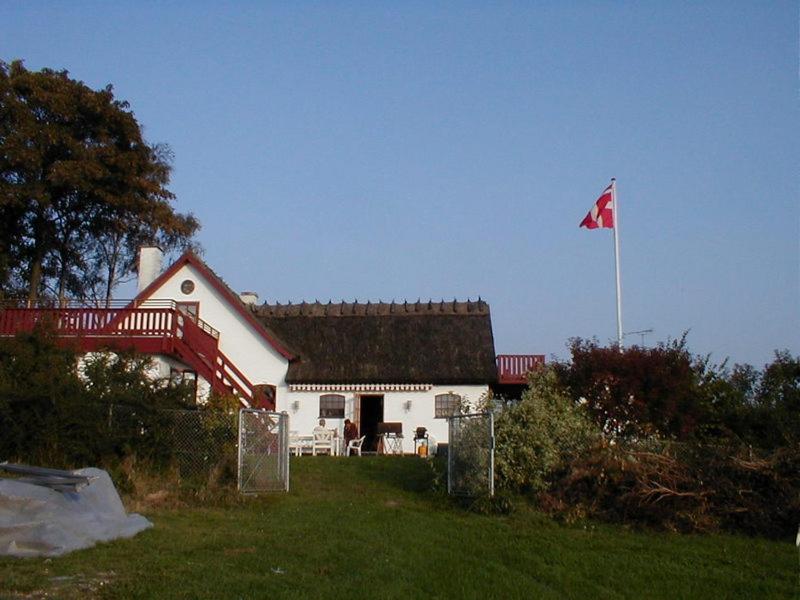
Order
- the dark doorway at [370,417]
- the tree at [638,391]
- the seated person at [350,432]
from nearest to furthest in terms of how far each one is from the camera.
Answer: the tree at [638,391], the seated person at [350,432], the dark doorway at [370,417]

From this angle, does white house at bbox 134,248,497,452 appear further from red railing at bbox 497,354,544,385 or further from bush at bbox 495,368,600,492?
bush at bbox 495,368,600,492

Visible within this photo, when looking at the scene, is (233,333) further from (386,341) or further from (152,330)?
(386,341)

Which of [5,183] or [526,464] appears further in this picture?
[5,183]

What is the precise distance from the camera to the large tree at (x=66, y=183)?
32469mm

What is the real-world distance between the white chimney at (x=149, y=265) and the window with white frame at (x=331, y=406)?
7.68 meters

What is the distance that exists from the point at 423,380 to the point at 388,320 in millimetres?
3577

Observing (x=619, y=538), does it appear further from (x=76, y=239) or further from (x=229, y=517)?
(x=76, y=239)

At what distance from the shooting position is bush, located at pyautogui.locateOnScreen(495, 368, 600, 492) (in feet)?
49.9

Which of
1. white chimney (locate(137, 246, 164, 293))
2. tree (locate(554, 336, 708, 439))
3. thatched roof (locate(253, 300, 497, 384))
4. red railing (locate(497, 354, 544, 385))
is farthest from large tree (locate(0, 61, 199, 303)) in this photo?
tree (locate(554, 336, 708, 439))

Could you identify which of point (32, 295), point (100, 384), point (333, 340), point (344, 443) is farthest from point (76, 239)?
point (100, 384)

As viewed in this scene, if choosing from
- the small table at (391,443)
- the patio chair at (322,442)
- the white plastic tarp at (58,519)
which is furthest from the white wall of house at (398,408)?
the white plastic tarp at (58,519)

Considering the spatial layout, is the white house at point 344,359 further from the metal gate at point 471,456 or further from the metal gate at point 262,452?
the metal gate at point 471,456

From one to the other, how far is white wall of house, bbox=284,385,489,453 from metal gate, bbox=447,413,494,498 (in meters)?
12.4

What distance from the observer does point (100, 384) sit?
694 inches
